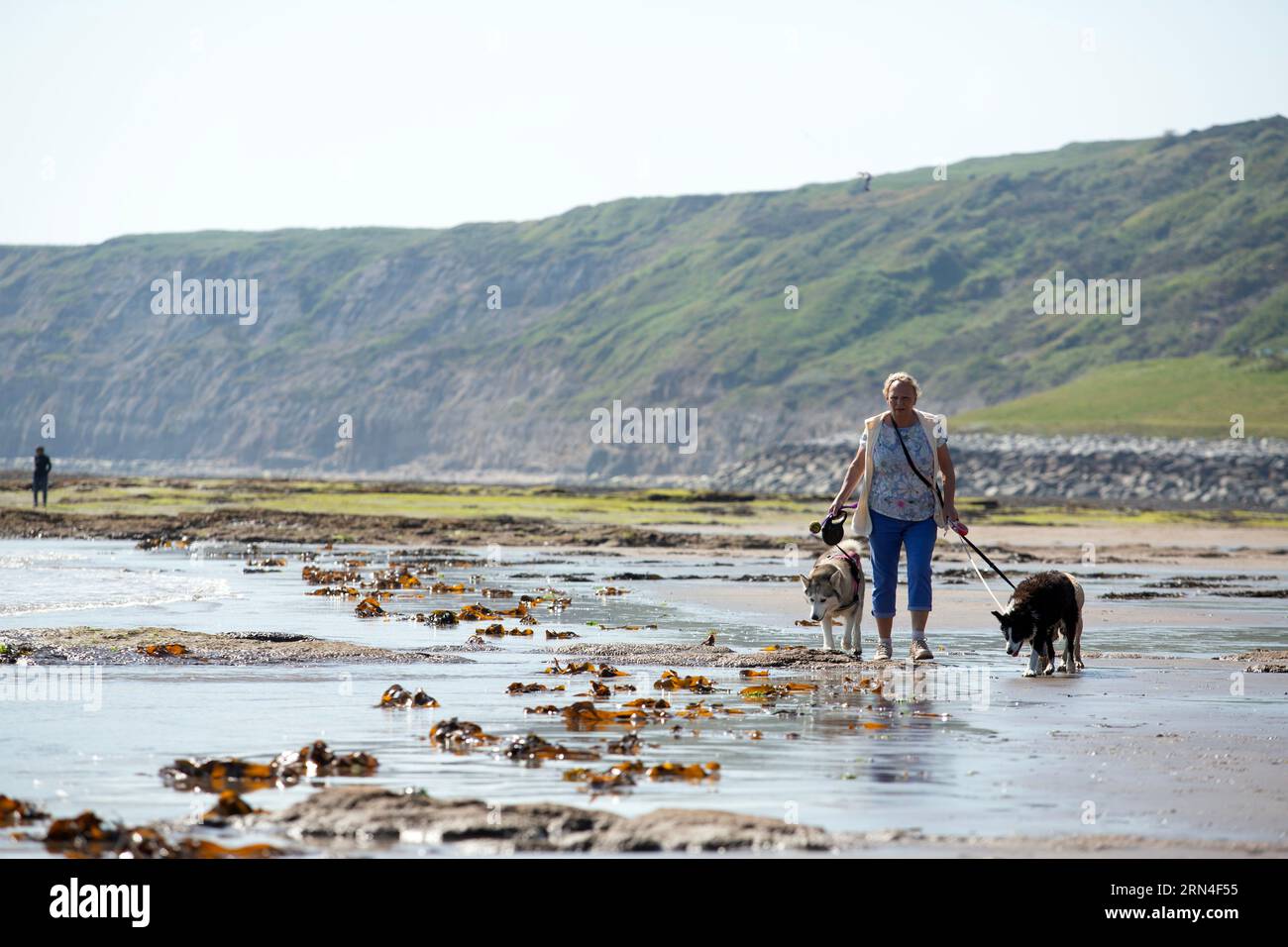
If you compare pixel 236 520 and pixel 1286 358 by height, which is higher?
pixel 1286 358

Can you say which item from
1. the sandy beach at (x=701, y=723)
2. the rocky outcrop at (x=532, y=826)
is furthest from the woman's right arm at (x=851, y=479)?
the rocky outcrop at (x=532, y=826)

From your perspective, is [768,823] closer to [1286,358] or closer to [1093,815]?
[1093,815]

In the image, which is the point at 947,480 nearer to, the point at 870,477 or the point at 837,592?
the point at 870,477

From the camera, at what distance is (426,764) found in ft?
29.0

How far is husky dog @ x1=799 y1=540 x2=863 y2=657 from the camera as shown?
14797 millimetres

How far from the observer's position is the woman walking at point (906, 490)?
1429 cm

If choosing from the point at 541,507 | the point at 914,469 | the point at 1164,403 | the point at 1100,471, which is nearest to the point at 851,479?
the point at 914,469

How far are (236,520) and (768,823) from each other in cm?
4323

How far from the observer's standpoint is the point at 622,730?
1034cm

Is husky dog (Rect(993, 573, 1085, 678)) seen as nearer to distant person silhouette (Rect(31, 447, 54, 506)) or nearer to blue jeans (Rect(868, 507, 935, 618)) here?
blue jeans (Rect(868, 507, 935, 618))

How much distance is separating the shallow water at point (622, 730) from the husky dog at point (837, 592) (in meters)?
0.97

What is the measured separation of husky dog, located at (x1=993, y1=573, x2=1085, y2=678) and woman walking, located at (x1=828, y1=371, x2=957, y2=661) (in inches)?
29.4

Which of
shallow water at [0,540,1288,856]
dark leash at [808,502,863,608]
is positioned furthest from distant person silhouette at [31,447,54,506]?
dark leash at [808,502,863,608]
